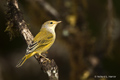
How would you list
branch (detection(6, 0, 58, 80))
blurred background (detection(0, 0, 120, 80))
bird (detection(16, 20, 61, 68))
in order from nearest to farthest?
branch (detection(6, 0, 58, 80)) < bird (detection(16, 20, 61, 68)) < blurred background (detection(0, 0, 120, 80))

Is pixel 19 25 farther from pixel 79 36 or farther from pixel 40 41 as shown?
pixel 79 36

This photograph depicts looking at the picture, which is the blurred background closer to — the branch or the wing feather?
the wing feather

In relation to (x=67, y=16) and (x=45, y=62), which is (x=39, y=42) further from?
(x=67, y=16)

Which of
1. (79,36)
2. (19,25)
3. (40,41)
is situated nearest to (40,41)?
(40,41)

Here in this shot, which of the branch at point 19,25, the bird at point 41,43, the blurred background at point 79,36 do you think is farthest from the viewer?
the blurred background at point 79,36

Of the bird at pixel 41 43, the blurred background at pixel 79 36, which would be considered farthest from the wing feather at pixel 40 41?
the blurred background at pixel 79 36

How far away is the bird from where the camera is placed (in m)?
3.73

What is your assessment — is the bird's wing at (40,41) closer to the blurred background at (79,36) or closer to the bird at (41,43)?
the bird at (41,43)

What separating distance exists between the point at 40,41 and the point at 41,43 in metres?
0.04

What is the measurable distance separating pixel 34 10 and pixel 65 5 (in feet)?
3.46

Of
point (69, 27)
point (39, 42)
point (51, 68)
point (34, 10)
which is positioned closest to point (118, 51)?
point (69, 27)

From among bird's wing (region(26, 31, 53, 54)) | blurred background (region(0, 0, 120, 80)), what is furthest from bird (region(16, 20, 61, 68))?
blurred background (region(0, 0, 120, 80))

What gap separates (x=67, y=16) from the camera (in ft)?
22.3

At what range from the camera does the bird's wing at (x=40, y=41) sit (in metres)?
3.76
